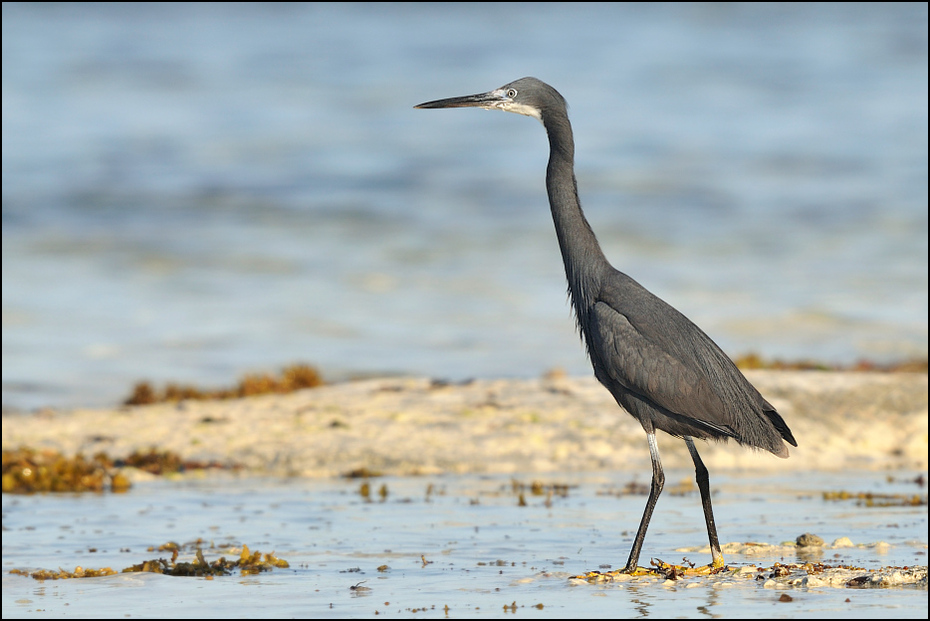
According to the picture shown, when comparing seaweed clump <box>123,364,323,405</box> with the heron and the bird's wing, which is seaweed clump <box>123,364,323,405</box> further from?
the bird's wing

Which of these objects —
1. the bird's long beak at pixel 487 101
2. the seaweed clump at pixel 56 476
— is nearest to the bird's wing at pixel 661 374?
the bird's long beak at pixel 487 101

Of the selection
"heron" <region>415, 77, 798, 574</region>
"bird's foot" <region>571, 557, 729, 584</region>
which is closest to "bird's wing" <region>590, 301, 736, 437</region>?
"heron" <region>415, 77, 798, 574</region>

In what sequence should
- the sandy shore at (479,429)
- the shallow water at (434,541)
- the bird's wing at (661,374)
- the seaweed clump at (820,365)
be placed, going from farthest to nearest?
1. the seaweed clump at (820,365)
2. the sandy shore at (479,429)
3. the bird's wing at (661,374)
4. the shallow water at (434,541)

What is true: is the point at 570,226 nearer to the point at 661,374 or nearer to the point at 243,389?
the point at 661,374

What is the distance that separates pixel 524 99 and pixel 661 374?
218cm

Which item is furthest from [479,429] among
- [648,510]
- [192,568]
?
[192,568]

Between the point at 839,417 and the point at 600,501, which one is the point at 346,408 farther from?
the point at 839,417

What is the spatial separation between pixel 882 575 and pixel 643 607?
1.29 metres

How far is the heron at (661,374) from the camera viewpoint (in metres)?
6.77

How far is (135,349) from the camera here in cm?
1673

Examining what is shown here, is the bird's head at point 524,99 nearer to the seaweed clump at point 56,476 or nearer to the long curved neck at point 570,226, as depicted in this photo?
the long curved neck at point 570,226

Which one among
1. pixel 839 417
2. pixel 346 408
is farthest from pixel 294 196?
pixel 839 417

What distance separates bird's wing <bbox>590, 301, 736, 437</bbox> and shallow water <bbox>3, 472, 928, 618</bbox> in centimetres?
98

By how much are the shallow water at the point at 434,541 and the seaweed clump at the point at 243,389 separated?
361cm
